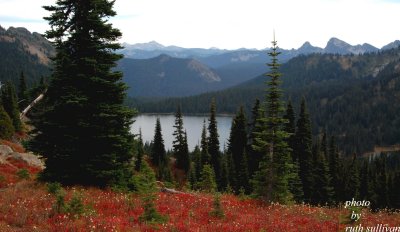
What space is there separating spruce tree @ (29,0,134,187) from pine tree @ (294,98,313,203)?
4196cm

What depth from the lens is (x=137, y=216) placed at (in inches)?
508

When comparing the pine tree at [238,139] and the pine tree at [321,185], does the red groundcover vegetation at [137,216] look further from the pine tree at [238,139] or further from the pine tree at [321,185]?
the pine tree at [238,139]

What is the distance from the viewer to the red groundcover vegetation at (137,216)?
11.0 m

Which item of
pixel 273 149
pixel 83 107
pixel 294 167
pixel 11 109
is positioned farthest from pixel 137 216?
pixel 11 109

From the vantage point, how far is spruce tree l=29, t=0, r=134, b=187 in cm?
1841

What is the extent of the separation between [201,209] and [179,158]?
70334 mm

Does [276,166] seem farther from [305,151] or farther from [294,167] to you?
[305,151]

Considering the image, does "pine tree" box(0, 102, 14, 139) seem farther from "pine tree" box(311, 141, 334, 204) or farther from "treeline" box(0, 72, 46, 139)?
"pine tree" box(311, 141, 334, 204)

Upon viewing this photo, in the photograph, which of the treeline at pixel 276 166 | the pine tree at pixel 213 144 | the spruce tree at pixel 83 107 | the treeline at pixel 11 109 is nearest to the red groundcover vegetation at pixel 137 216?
the spruce tree at pixel 83 107

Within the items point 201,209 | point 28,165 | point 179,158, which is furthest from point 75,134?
point 179,158

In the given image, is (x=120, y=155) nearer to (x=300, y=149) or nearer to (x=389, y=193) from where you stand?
(x=300, y=149)

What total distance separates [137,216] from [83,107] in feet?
25.2

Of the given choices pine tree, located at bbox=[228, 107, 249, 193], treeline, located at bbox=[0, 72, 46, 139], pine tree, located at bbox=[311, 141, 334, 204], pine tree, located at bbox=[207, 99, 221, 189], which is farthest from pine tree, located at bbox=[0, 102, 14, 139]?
pine tree, located at bbox=[311, 141, 334, 204]

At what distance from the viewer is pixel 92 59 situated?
18.2m
